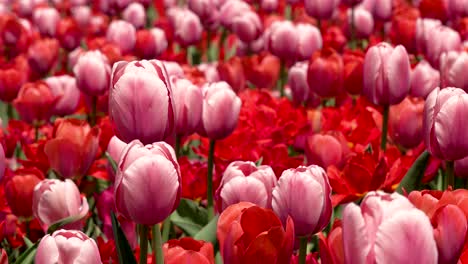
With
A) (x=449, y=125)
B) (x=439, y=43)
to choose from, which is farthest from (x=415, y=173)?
(x=439, y=43)

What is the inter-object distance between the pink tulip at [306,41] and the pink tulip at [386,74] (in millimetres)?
907

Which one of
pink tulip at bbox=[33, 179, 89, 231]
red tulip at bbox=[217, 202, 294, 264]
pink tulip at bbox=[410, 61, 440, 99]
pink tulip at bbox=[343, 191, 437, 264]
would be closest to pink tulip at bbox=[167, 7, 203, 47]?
pink tulip at bbox=[410, 61, 440, 99]

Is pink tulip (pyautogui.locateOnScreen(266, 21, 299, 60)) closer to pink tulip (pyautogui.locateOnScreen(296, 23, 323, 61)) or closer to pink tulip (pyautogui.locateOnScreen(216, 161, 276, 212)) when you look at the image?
pink tulip (pyautogui.locateOnScreen(296, 23, 323, 61))

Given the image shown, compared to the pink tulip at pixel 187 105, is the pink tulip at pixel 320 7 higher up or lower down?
lower down

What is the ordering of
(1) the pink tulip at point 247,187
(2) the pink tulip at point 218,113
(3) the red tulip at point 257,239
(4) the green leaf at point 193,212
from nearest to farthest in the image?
1. (3) the red tulip at point 257,239
2. (1) the pink tulip at point 247,187
3. (2) the pink tulip at point 218,113
4. (4) the green leaf at point 193,212

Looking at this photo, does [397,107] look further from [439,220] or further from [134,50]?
[134,50]

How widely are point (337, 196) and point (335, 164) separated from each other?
0.10m

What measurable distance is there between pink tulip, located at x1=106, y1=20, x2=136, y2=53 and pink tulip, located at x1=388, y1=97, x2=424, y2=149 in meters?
1.42

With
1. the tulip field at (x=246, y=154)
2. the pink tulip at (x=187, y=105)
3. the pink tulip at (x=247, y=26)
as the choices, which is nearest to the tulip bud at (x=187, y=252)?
the tulip field at (x=246, y=154)

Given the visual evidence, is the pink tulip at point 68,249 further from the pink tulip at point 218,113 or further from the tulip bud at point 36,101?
the tulip bud at point 36,101

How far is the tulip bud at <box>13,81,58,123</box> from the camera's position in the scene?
8.07 ft

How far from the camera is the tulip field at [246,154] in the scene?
3.62 ft

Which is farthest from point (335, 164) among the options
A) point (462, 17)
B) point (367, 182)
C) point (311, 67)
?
point (462, 17)

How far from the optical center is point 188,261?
3.77 feet
